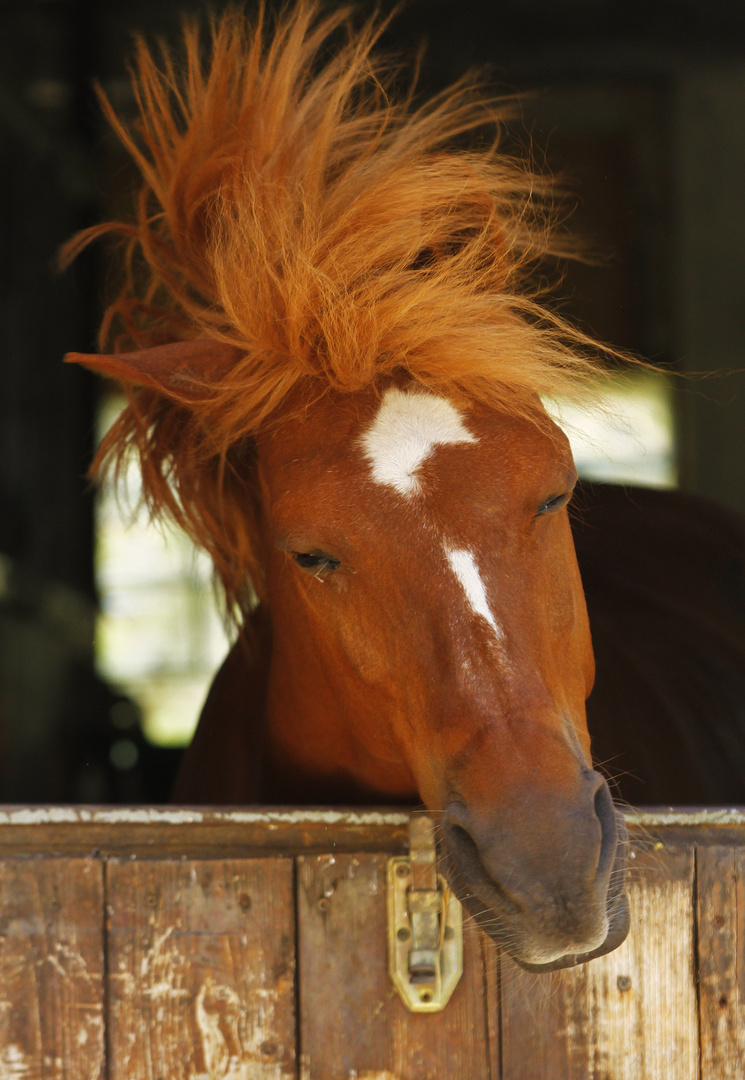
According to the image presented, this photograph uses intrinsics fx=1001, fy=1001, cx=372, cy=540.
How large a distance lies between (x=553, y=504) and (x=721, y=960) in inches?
22.9

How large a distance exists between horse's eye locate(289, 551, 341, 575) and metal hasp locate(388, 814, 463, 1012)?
313 mm

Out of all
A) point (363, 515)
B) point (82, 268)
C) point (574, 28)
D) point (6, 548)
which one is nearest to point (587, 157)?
point (574, 28)

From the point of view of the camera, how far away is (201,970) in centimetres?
120

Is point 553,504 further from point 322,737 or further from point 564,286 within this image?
point 564,286

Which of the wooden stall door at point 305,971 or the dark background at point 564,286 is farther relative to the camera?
the dark background at point 564,286

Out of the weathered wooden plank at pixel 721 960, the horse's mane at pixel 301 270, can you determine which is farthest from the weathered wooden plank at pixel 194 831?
the horse's mane at pixel 301 270

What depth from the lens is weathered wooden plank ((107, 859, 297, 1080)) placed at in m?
1.19

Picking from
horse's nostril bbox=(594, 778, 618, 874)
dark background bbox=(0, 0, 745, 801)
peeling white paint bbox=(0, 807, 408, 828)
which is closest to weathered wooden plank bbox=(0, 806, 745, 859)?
peeling white paint bbox=(0, 807, 408, 828)

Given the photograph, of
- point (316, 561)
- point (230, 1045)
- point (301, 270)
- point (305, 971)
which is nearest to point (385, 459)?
point (316, 561)

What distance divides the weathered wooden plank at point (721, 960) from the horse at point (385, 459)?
0.23 m

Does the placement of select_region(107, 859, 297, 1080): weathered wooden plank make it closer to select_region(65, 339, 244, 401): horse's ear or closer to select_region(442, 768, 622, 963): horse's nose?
select_region(442, 768, 622, 963): horse's nose

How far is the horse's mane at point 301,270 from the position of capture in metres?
Result: 1.24

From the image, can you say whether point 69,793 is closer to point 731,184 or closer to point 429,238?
point 429,238

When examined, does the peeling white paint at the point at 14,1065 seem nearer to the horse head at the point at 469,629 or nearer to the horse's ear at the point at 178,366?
the horse head at the point at 469,629
